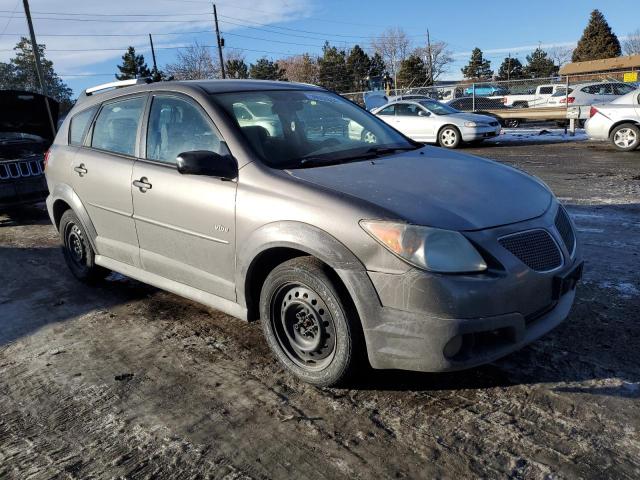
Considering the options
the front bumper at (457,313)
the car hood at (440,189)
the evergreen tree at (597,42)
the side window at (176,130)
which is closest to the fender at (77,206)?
the side window at (176,130)

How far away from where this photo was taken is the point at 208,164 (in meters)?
3.29

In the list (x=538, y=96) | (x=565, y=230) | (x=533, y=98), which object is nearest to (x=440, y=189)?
(x=565, y=230)

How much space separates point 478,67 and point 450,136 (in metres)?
80.7

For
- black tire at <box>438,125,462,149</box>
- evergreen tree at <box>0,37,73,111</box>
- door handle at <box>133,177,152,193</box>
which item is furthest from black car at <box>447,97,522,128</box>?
evergreen tree at <box>0,37,73,111</box>

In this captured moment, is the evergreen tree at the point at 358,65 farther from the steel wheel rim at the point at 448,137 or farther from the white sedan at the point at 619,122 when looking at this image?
the white sedan at the point at 619,122

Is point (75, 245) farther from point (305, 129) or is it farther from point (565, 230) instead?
point (565, 230)

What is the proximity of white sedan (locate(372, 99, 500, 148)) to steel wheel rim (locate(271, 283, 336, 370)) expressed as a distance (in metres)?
13.1

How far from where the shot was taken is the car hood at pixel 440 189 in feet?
9.10

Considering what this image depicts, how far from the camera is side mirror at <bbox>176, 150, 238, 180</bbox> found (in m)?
3.29

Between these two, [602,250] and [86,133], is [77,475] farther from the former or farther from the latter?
[602,250]

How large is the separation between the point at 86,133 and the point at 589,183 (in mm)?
7730

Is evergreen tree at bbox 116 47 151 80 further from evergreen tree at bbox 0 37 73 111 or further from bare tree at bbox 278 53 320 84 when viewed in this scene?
bare tree at bbox 278 53 320 84

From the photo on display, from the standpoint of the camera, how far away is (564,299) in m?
3.08

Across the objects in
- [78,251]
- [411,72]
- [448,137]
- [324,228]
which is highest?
[411,72]
